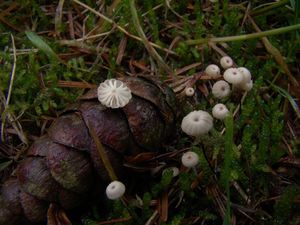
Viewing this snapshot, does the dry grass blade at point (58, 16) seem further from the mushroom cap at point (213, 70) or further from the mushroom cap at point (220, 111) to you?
the mushroom cap at point (220, 111)

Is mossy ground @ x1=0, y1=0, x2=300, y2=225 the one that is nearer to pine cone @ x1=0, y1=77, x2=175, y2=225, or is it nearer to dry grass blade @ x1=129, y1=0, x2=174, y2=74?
dry grass blade @ x1=129, y1=0, x2=174, y2=74

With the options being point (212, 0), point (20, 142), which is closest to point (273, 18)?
point (212, 0)

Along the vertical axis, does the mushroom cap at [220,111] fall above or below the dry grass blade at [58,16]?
below

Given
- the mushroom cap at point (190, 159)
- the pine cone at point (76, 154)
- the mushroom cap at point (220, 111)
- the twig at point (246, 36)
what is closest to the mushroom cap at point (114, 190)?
the pine cone at point (76, 154)

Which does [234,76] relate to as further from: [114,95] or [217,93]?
[114,95]

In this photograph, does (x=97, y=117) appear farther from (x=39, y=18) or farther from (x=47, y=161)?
(x=39, y=18)

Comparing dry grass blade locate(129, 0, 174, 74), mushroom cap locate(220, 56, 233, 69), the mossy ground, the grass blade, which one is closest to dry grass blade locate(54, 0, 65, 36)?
the mossy ground
